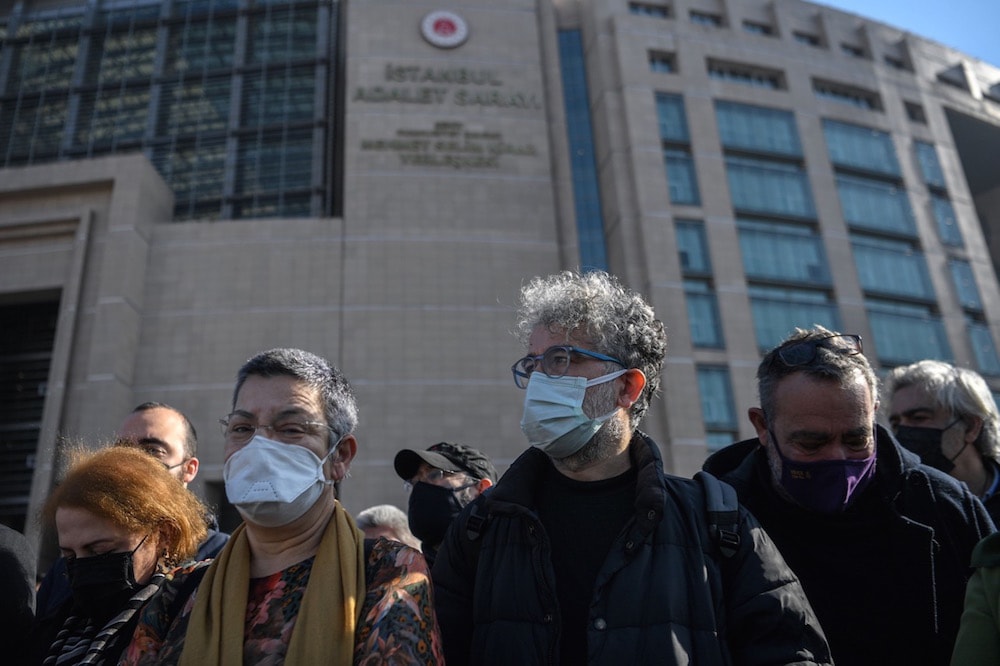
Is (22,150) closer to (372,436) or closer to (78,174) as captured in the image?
(78,174)

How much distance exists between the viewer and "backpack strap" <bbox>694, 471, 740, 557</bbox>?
2.17 metres

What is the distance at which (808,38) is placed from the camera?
3091 centimetres

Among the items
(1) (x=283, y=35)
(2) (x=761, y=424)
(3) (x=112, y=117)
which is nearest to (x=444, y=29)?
(1) (x=283, y=35)

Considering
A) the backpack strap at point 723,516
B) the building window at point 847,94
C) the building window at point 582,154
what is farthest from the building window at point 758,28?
the backpack strap at point 723,516

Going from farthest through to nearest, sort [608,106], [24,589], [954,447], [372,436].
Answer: [608,106] < [372,436] < [954,447] < [24,589]

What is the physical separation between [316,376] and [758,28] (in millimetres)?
32681

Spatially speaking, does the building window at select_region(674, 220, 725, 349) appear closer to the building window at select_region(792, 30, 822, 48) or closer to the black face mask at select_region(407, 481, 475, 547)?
the building window at select_region(792, 30, 822, 48)

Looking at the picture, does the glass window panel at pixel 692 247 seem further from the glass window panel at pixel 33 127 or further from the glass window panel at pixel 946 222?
the glass window panel at pixel 33 127

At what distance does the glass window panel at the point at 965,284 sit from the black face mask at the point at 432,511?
29.8 m

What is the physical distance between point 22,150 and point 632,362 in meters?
33.2

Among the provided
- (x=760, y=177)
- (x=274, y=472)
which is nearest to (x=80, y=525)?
(x=274, y=472)

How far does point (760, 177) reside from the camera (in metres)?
27.3

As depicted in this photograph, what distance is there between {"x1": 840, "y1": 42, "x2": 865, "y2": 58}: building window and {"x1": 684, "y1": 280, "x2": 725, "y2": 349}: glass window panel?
1404 centimetres

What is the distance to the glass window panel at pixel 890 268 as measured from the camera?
2702cm
